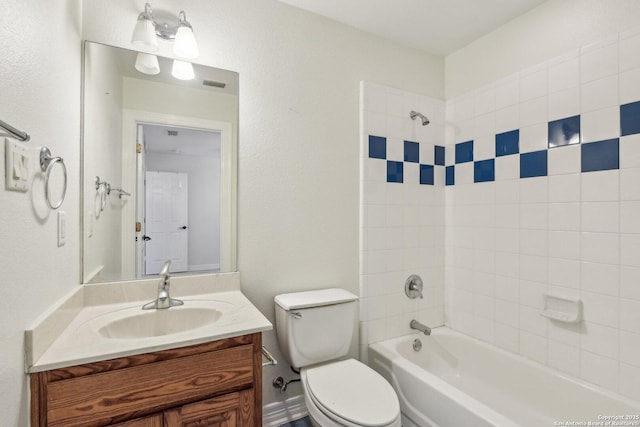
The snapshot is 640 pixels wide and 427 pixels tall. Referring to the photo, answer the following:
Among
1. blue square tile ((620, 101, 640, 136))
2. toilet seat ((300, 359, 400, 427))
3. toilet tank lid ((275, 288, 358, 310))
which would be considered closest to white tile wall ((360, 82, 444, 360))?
toilet tank lid ((275, 288, 358, 310))

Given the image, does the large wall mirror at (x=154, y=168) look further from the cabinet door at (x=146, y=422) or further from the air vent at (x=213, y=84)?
the cabinet door at (x=146, y=422)

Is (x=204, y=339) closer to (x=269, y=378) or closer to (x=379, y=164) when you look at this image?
(x=269, y=378)

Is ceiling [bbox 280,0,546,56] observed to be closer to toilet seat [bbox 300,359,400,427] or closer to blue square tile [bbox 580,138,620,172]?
blue square tile [bbox 580,138,620,172]

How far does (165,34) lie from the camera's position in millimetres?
1489

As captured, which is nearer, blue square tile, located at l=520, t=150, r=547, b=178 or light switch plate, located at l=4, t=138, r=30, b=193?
light switch plate, located at l=4, t=138, r=30, b=193

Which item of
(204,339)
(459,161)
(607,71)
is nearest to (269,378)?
(204,339)

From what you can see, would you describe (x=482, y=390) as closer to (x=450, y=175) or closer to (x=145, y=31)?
(x=450, y=175)

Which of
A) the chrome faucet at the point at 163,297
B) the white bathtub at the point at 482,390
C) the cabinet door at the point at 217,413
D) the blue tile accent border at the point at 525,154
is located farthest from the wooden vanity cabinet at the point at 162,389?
the blue tile accent border at the point at 525,154

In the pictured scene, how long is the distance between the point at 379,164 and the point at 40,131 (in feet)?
5.46

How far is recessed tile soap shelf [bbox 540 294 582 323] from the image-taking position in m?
1.60

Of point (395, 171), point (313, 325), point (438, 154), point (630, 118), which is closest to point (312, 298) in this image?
point (313, 325)

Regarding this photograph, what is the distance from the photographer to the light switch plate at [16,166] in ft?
2.42

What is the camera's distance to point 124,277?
1456 mm

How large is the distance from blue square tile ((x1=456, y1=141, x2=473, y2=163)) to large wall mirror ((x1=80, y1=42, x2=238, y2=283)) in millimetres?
1546
